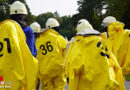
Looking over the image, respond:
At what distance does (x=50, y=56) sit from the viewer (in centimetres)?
816

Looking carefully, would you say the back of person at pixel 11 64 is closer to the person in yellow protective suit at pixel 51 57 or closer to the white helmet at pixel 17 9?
the white helmet at pixel 17 9

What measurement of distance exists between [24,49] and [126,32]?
3.88 m

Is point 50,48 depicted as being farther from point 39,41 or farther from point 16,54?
point 16,54

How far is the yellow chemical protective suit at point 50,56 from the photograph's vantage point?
8.12 m

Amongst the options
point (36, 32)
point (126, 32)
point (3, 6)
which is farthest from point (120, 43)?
point (3, 6)

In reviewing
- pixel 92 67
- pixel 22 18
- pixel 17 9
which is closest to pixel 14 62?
pixel 22 18

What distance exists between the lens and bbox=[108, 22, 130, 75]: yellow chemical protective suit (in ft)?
24.8

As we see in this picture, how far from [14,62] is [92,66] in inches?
51.0

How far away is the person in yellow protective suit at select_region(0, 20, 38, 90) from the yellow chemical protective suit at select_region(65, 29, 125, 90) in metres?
0.74

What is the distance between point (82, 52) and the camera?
5.00 metres

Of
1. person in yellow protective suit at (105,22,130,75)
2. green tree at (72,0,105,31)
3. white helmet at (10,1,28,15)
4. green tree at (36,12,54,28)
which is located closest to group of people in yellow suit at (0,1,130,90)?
white helmet at (10,1,28,15)

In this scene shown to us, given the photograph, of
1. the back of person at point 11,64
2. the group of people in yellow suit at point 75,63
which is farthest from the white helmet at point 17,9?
the back of person at point 11,64

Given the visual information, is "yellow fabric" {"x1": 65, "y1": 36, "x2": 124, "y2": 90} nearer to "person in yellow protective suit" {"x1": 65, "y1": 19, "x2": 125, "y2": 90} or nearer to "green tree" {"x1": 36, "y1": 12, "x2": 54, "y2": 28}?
"person in yellow protective suit" {"x1": 65, "y1": 19, "x2": 125, "y2": 90}

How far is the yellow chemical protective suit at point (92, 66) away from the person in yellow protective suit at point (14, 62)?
742 mm
